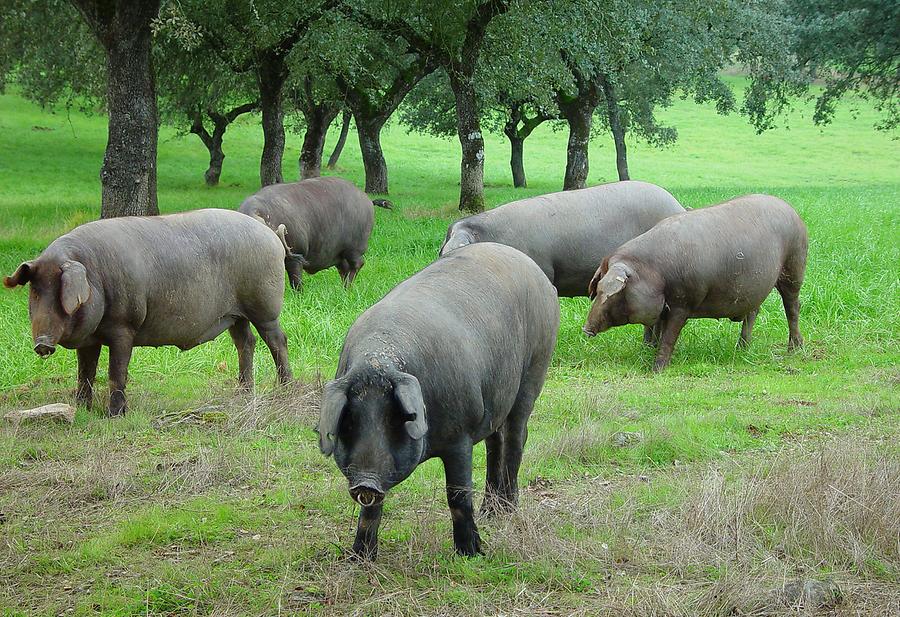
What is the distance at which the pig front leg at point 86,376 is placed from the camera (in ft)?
26.5

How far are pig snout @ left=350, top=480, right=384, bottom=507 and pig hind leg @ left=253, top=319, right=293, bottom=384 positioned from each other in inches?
190

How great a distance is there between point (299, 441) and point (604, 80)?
2559 centimetres

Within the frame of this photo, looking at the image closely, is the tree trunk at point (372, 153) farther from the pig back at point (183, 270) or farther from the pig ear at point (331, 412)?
the pig ear at point (331, 412)

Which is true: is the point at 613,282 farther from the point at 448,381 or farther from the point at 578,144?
the point at 578,144

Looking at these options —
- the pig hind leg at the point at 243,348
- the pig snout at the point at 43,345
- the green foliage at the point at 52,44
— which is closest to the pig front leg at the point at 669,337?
the pig hind leg at the point at 243,348

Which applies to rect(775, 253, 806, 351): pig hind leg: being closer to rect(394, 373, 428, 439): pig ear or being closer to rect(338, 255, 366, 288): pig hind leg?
rect(338, 255, 366, 288): pig hind leg

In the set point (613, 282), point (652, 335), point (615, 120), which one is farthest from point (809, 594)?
point (615, 120)

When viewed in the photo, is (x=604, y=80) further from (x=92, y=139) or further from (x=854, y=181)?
(x=92, y=139)

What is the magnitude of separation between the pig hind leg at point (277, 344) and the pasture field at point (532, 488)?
192 millimetres

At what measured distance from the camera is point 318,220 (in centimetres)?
1447

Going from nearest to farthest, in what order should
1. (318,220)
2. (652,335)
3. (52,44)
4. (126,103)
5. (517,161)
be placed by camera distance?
(652,335), (318,220), (126,103), (52,44), (517,161)

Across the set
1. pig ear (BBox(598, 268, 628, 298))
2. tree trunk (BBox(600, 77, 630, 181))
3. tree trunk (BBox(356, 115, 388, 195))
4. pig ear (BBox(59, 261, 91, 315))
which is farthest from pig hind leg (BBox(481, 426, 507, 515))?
tree trunk (BBox(600, 77, 630, 181))

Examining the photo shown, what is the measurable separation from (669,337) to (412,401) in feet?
21.5

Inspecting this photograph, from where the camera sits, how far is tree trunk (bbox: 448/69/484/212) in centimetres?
2170
